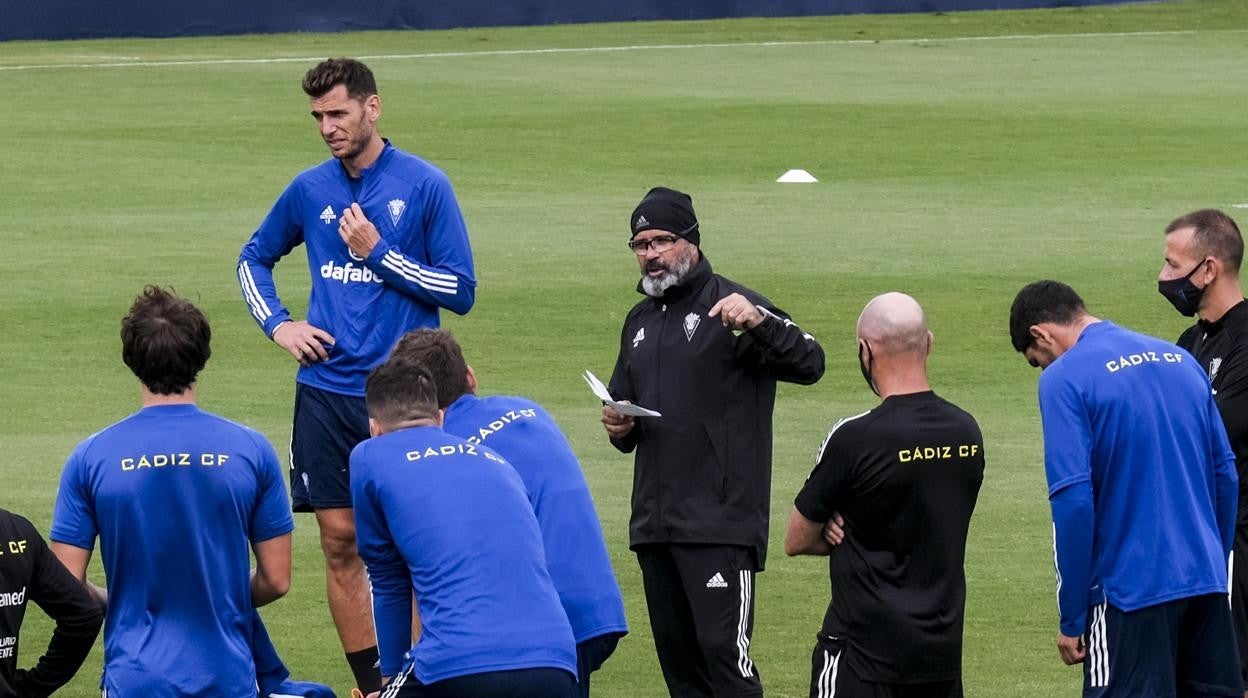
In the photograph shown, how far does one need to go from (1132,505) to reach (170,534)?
2.87 m

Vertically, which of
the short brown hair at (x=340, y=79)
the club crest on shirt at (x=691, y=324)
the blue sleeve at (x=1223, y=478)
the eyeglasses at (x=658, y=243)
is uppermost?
the short brown hair at (x=340, y=79)

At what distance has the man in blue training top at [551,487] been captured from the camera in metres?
5.96

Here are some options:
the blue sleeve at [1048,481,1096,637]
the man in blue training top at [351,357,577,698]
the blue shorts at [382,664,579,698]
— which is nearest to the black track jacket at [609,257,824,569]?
the blue sleeve at [1048,481,1096,637]

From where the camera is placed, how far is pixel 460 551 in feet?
17.9

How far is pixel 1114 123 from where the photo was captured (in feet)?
86.7

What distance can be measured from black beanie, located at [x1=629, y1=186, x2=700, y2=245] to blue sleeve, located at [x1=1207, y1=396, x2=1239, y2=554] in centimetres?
187

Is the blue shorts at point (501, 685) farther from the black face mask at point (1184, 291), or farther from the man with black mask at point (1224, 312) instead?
the black face mask at point (1184, 291)

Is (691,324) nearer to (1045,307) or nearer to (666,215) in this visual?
(666,215)

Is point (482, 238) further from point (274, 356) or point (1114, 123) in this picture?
point (1114, 123)

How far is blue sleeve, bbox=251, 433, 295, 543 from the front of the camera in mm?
5805

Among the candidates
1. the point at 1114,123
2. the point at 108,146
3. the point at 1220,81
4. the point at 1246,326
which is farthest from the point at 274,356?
the point at 1220,81

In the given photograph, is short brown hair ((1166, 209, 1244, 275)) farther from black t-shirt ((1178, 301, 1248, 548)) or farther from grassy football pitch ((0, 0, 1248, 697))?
grassy football pitch ((0, 0, 1248, 697))

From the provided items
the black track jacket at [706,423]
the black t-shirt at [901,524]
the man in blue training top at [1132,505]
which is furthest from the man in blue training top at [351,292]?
the man in blue training top at [1132,505]

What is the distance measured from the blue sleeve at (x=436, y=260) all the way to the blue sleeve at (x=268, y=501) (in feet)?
6.89
